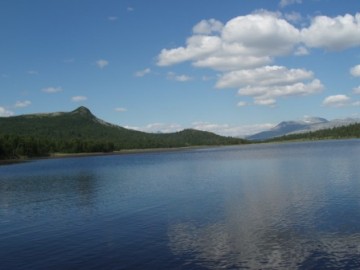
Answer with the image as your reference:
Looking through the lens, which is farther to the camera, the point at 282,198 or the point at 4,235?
the point at 282,198

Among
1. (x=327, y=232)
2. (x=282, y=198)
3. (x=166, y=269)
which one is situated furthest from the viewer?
(x=282, y=198)

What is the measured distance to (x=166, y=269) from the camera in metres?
26.5

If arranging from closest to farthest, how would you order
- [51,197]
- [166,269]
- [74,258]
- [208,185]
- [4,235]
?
[166,269] → [74,258] → [4,235] → [51,197] → [208,185]

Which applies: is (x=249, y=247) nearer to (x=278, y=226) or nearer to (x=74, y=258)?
(x=278, y=226)

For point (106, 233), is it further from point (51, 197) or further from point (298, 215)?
point (51, 197)

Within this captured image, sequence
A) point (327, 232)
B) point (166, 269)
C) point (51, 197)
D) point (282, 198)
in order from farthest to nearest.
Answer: point (51, 197), point (282, 198), point (327, 232), point (166, 269)

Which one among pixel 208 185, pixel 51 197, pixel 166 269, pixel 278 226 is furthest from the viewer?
pixel 208 185

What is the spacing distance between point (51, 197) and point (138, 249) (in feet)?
123

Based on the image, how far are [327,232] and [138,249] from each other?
16.3 metres

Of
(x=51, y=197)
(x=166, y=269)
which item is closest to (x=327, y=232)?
(x=166, y=269)

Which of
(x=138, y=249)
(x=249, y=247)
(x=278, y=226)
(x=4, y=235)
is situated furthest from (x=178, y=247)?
(x=4, y=235)

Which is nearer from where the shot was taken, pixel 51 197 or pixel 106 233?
pixel 106 233

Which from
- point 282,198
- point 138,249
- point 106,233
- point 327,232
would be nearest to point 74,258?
point 138,249

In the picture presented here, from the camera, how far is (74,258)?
3022 cm
